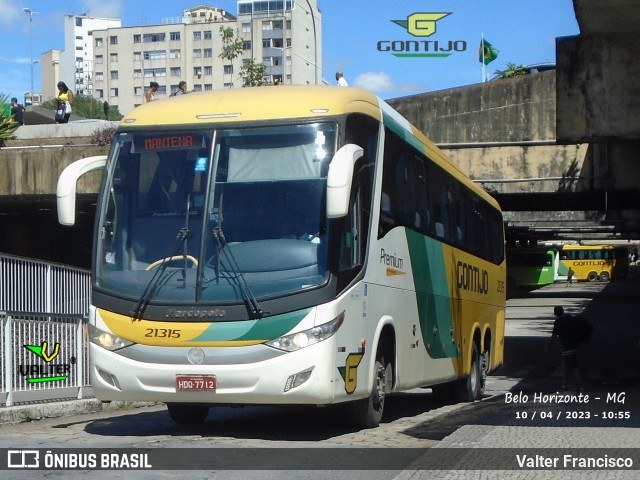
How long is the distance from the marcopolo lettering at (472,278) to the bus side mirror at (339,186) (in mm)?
6717

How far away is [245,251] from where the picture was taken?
1045 cm

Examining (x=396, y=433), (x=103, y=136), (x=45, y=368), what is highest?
(x=103, y=136)

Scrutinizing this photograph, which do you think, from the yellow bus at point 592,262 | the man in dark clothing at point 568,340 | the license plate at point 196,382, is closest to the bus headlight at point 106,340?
the license plate at point 196,382

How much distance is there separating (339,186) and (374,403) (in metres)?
2.89

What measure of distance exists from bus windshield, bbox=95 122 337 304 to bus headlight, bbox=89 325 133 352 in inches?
16.0

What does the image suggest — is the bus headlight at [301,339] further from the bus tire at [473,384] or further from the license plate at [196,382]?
the bus tire at [473,384]

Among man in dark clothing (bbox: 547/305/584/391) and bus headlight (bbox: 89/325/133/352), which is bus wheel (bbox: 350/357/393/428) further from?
man in dark clothing (bbox: 547/305/584/391)

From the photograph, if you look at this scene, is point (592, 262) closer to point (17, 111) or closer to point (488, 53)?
point (488, 53)

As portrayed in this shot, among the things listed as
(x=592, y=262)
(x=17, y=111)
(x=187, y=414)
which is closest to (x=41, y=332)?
(x=187, y=414)

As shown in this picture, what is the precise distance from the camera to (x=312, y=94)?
11.3 m

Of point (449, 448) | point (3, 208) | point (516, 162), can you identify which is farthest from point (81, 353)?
point (3, 208)

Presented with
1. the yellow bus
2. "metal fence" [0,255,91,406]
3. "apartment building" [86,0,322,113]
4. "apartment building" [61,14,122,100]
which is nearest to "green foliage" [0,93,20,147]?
"metal fence" [0,255,91,406]

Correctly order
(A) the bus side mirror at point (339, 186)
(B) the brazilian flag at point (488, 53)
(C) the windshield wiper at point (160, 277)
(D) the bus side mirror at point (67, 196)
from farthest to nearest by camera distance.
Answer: (B) the brazilian flag at point (488, 53)
(D) the bus side mirror at point (67, 196)
(C) the windshield wiper at point (160, 277)
(A) the bus side mirror at point (339, 186)

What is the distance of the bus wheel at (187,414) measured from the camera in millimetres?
12430
